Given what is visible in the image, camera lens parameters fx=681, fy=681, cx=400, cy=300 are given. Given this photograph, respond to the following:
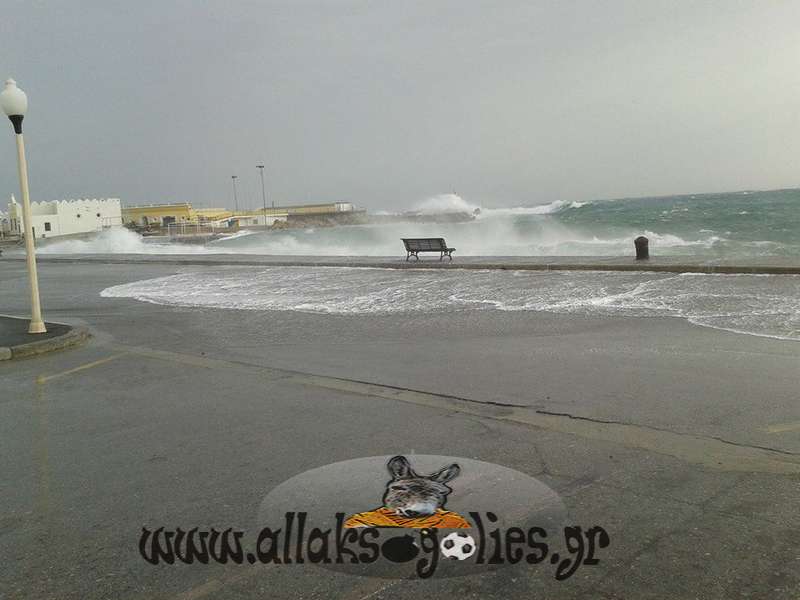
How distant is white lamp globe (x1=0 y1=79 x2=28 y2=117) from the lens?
10.9 m

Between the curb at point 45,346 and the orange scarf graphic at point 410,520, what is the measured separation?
7917mm

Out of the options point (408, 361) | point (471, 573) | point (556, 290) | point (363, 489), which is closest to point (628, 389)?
point (408, 361)

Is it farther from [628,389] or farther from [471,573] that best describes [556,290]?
[471,573]

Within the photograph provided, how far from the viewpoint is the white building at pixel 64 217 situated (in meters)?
82.1

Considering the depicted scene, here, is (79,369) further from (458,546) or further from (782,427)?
(782,427)

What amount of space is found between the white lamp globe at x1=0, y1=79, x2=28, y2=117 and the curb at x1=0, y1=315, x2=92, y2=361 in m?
3.64

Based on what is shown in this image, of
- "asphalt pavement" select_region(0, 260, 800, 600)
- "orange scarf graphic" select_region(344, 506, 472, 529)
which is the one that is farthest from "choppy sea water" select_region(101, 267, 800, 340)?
"orange scarf graphic" select_region(344, 506, 472, 529)

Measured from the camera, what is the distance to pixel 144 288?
2044cm

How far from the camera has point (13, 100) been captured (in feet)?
35.9

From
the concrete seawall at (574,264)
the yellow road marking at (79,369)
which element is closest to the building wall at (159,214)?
the concrete seawall at (574,264)

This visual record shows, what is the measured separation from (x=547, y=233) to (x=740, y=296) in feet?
125

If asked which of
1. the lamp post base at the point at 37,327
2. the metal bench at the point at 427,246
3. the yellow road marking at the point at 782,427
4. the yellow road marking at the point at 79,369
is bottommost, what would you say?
the yellow road marking at the point at 782,427

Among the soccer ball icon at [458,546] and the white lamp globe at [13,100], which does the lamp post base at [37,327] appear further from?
the soccer ball icon at [458,546]

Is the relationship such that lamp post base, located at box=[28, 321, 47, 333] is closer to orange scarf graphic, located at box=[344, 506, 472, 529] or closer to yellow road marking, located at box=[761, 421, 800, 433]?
orange scarf graphic, located at box=[344, 506, 472, 529]
